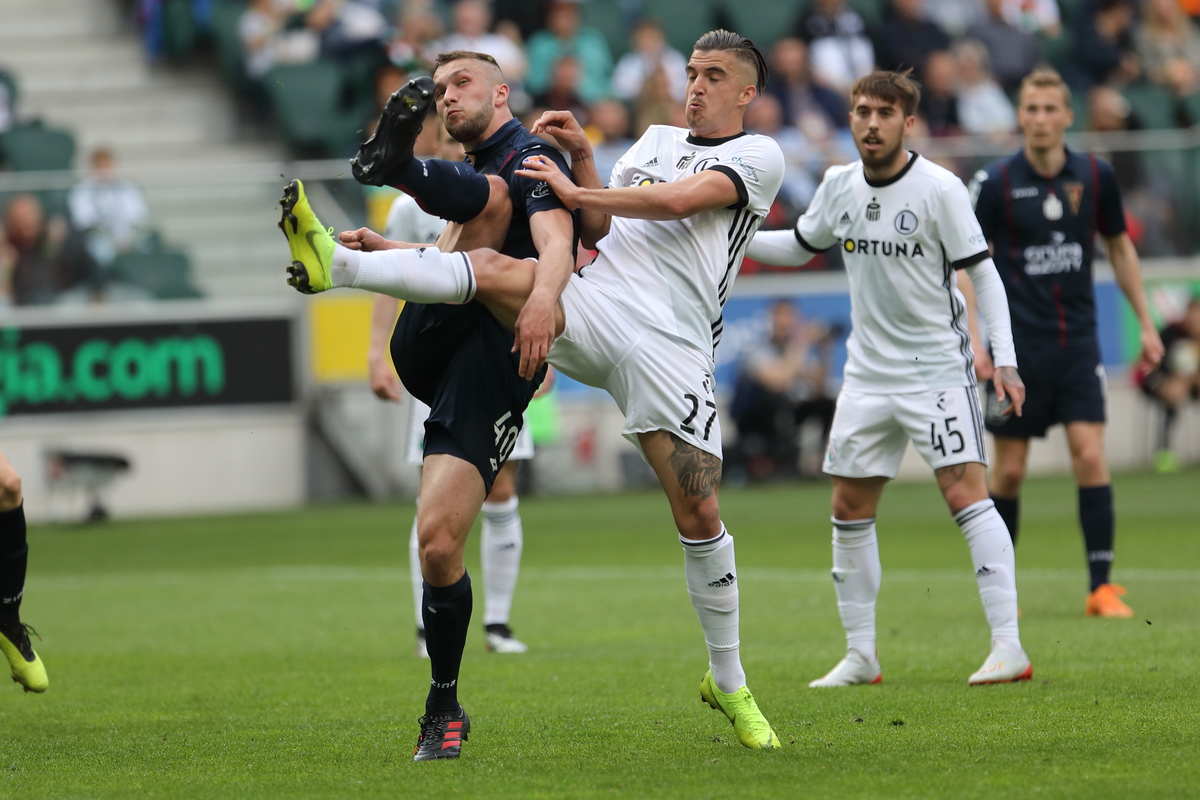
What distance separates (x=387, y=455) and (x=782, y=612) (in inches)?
385

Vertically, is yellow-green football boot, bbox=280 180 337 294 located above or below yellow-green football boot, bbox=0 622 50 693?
above

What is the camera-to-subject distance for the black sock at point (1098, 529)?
8297mm

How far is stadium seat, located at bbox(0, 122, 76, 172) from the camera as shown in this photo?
1831 cm

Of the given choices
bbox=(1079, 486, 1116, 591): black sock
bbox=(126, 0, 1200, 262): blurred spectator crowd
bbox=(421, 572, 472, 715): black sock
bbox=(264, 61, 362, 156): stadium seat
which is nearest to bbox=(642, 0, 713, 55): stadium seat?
bbox=(126, 0, 1200, 262): blurred spectator crowd

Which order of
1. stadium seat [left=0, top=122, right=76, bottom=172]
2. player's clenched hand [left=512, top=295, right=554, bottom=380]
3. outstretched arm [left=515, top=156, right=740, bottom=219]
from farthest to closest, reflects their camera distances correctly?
stadium seat [left=0, top=122, right=76, bottom=172] < outstretched arm [left=515, top=156, right=740, bottom=219] < player's clenched hand [left=512, top=295, right=554, bottom=380]

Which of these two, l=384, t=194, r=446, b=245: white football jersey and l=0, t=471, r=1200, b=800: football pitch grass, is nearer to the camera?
l=0, t=471, r=1200, b=800: football pitch grass

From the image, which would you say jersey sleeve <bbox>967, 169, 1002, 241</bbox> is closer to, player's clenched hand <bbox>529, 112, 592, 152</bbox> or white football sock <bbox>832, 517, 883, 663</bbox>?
white football sock <bbox>832, 517, 883, 663</bbox>

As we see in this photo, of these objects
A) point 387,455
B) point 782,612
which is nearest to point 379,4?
point 387,455

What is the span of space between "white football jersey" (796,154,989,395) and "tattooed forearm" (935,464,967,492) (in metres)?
0.34

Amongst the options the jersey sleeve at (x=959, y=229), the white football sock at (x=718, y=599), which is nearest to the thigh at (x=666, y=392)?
the white football sock at (x=718, y=599)

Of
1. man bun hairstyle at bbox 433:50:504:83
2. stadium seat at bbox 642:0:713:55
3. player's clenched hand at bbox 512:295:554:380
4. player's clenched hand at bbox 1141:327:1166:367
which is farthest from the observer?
stadium seat at bbox 642:0:713:55

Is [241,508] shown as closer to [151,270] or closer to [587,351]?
[151,270]

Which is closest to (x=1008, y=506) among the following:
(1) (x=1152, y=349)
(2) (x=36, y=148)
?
(1) (x=1152, y=349)

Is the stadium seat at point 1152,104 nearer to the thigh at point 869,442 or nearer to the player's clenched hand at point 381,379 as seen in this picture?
the player's clenched hand at point 381,379
